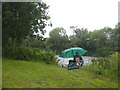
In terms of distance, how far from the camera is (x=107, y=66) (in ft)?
26.1

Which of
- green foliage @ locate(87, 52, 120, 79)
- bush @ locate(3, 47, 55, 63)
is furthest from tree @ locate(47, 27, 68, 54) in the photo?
green foliage @ locate(87, 52, 120, 79)

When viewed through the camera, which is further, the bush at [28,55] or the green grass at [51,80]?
the bush at [28,55]

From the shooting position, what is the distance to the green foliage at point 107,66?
6988mm

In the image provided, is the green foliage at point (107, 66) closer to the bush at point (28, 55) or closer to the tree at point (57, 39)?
the bush at point (28, 55)

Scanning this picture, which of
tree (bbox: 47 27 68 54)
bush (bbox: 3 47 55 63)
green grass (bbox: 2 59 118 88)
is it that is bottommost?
green grass (bbox: 2 59 118 88)

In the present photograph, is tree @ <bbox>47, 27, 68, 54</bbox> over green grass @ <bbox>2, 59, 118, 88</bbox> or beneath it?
over

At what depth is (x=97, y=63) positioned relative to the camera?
8.96m

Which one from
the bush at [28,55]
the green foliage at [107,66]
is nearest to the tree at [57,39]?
the bush at [28,55]

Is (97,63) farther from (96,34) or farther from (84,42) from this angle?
(96,34)

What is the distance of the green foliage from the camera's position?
6988mm

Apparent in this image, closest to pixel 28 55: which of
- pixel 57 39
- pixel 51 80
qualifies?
pixel 51 80

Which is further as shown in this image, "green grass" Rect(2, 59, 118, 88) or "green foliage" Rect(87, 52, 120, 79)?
"green foliage" Rect(87, 52, 120, 79)

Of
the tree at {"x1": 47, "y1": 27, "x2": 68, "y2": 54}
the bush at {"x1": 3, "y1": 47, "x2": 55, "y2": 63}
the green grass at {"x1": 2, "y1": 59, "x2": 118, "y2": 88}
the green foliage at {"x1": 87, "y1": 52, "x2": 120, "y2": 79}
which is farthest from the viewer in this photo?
the tree at {"x1": 47, "y1": 27, "x2": 68, "y2": 54}

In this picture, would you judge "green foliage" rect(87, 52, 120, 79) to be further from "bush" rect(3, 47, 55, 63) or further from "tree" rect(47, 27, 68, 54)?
"tree" rect(47, 27, 68, 54)
